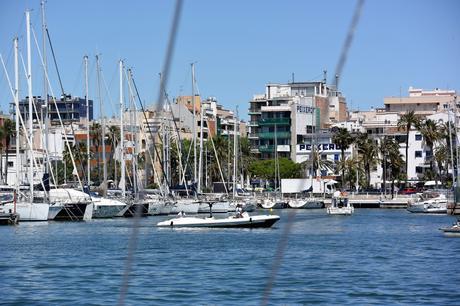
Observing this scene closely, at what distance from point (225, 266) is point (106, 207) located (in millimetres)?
41050

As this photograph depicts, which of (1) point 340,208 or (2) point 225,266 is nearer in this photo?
(2) point 225,266

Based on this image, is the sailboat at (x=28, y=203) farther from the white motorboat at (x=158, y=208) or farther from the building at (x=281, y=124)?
the building at (x=281, y=124)

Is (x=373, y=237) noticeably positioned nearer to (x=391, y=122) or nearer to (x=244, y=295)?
(x=244, y=295)

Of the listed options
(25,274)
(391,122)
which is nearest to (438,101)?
(391,122)

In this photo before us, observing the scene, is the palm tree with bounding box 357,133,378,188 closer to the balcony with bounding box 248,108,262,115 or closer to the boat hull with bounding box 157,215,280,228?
the balcony with bounding box 248,108,262,115

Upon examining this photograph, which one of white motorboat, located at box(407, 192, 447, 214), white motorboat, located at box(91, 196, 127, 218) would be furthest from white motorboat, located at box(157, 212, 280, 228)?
white motorboat, located at box(407, 192, 447, 214)

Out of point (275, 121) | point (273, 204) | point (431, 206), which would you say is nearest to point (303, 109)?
point (275, 121)

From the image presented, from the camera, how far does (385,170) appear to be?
144 m

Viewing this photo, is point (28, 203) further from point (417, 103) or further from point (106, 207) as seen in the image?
point (417, 103)

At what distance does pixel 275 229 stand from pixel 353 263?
24.1 metres

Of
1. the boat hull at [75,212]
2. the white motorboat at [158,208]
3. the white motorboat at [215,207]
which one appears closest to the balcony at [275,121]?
the white motorboat at [215,207]

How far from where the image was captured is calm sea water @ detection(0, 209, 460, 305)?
112ft

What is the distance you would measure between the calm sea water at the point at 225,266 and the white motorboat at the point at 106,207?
11.3 m

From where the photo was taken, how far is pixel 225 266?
1758 inches
